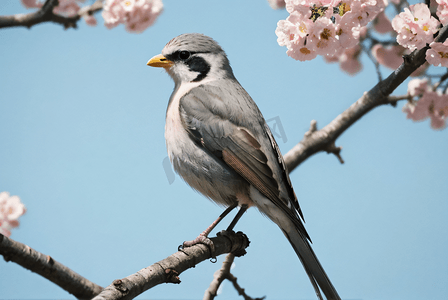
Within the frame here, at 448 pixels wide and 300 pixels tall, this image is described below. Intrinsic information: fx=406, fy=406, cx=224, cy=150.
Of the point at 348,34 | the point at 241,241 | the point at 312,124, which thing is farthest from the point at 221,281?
the point at 348,34

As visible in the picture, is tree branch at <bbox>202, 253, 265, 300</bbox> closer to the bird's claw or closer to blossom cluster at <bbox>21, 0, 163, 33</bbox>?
the bird's claw

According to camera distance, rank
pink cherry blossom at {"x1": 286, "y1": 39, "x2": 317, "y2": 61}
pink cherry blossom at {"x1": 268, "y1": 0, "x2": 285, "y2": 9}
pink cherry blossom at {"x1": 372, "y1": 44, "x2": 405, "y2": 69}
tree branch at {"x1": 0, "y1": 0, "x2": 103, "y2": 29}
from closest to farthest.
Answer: pink cherry blossom at {"x1": 286, "y1": 39, "x2": 317, "y2": 61} → tree branch at {"x1": 0, "y1": 0, "x2": 103, "y2": 29} → pink cherry blossom at {"x1": 268, "y1": 0, "x2": 285, "y2": 9} → pink cherry blossom at {"x1": 372, "y1": 44, "x2": 405, "y2": 69}

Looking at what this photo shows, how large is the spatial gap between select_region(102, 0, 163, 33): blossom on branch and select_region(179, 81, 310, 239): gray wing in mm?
1366

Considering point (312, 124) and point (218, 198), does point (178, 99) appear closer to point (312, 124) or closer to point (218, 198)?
point (218, 198)

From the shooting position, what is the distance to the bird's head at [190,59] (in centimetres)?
227

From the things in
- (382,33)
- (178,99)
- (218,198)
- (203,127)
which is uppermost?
(382,33)

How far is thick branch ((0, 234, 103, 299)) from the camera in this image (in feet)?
5.04

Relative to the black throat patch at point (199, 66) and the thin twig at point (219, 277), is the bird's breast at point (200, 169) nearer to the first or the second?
the black throat patch at point (199, 66)

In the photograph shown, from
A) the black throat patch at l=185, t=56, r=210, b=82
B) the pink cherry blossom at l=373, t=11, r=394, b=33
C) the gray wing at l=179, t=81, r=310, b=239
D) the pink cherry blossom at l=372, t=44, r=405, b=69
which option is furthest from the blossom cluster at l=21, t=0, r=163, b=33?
the pink cherry blossom at l=372, t=44, r=405, b=69

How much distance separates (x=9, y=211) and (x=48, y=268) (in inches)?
57.7

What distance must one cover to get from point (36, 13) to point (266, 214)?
2.06m

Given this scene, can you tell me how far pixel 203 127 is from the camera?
2020 mm

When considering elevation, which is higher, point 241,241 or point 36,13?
point 36,13

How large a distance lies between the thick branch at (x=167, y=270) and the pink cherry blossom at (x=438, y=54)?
128 centimetres
